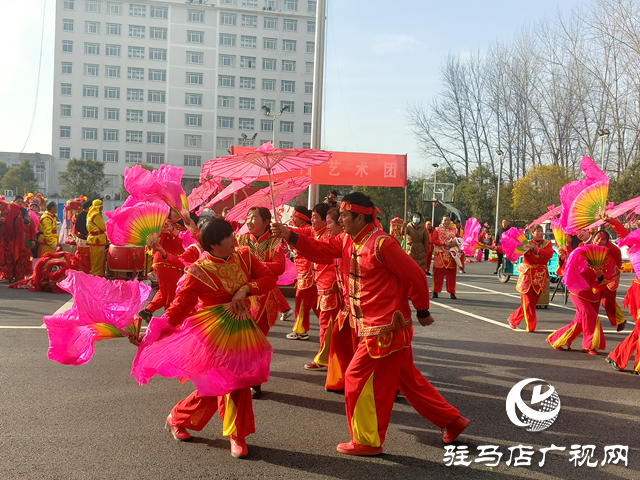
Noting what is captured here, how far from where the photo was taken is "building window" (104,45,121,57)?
2494 inches

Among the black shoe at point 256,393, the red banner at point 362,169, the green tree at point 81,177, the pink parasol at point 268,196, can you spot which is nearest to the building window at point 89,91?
the green tree at point 81,177

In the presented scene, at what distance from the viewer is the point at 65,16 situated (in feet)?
203

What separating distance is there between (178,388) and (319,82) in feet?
30.9

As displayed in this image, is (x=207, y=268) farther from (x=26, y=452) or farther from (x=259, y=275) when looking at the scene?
(x=26, y=452)

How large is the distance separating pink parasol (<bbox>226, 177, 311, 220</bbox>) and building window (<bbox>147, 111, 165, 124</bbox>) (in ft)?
201

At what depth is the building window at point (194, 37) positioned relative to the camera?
213 ft

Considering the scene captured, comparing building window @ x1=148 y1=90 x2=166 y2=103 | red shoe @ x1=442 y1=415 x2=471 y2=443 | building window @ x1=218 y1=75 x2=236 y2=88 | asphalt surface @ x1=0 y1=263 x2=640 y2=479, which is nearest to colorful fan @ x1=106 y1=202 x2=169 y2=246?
asphalt surface @ x1=0 y1=263 x2=640 y2=479

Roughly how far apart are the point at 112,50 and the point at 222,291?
6689 centimetres

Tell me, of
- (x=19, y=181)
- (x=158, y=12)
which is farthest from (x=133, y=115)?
(x=19, y=181)

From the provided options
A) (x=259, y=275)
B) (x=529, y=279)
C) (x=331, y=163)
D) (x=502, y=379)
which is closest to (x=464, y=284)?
(x=331, y=163)

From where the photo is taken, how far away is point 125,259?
12.8m

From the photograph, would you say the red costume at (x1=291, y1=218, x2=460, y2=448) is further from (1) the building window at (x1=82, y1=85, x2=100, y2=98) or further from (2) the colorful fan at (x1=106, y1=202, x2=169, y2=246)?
(1) the building window at (x1=82, y1=85, x2=100, y2=98)

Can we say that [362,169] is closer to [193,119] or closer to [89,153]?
[193,119]

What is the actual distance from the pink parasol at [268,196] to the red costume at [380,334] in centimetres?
189
